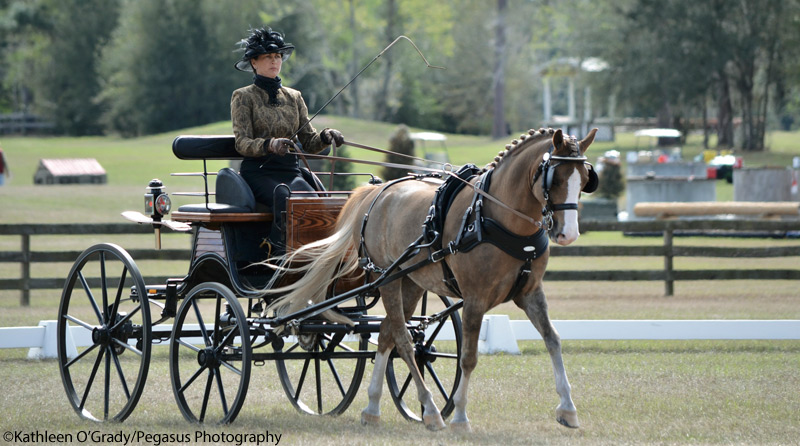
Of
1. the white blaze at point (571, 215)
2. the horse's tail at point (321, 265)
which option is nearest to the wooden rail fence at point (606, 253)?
the horse's tail at point (321, 265)

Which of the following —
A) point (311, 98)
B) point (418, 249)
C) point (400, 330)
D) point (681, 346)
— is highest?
point (311, 98)

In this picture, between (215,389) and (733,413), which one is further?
(215,389)

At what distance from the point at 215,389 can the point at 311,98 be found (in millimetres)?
53636

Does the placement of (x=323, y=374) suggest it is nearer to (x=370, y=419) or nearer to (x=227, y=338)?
(x=370, y=419)

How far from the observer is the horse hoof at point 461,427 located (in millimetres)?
5770

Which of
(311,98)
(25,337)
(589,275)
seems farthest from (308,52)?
(25,337)

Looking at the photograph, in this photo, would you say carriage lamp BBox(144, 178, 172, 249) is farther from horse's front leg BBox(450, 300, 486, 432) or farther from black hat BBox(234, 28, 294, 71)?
horse's front leg BBox(450, 300, 486, 432)

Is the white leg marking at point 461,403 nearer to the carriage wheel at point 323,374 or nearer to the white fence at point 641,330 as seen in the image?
the carriage wheel at point 323,374

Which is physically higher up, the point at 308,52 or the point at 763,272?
the point at 308,52

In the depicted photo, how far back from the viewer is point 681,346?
10094 mm

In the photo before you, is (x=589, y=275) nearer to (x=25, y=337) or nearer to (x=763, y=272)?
(x=763, y=272)

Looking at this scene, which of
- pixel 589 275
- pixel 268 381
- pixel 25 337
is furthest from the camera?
pixel 589 275

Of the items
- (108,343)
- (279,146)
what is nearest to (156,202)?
(108,343)

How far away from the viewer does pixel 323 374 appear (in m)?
8.73
